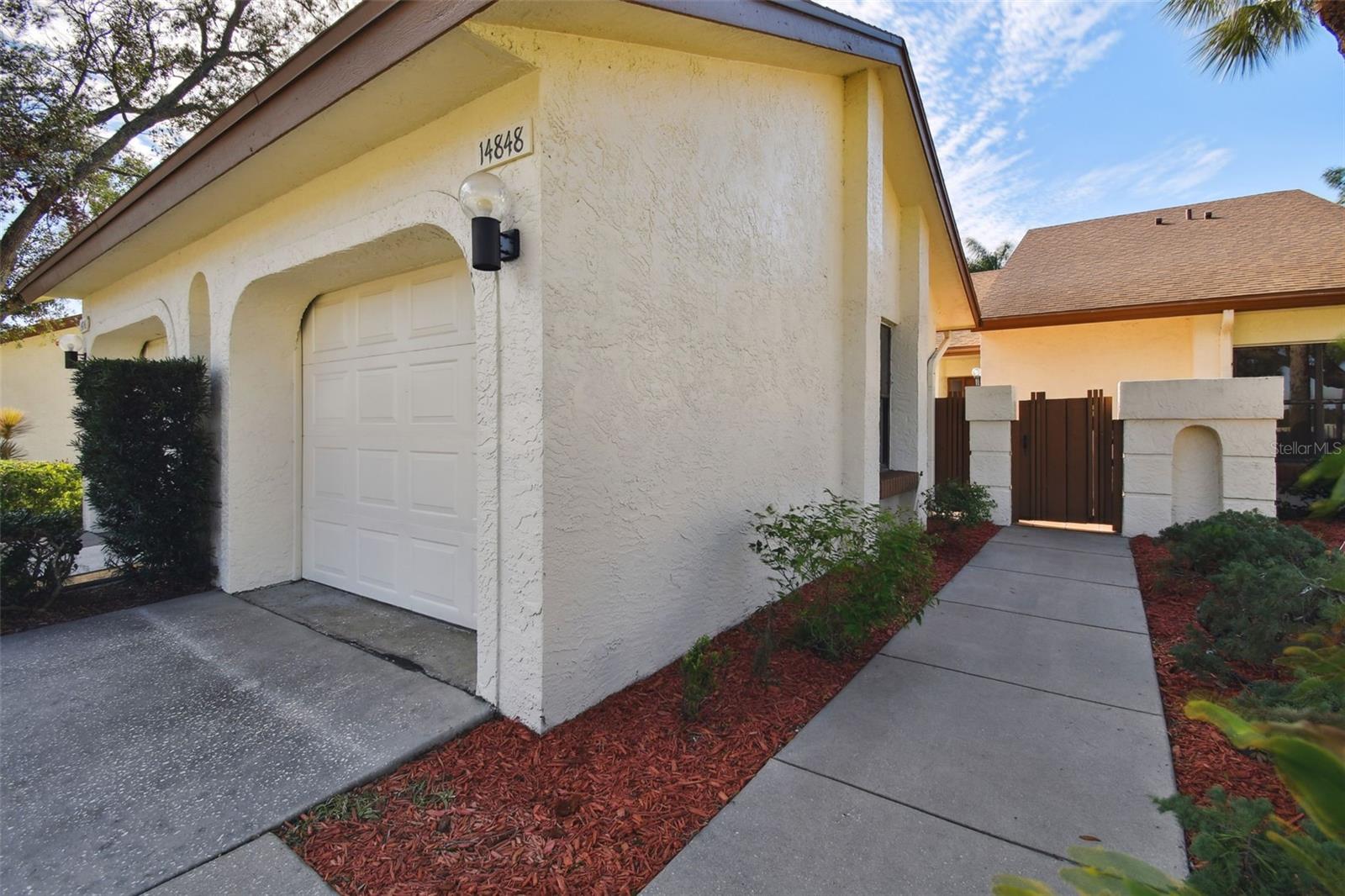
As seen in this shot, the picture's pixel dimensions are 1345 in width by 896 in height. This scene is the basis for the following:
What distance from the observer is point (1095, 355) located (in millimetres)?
11867

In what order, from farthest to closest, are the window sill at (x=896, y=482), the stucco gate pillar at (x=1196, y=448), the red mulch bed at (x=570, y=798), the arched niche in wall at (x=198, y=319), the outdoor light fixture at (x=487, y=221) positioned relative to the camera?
1. the stucco gate pillar at (x=1196, y=448)
2. the window sill at (x=896, y=482)
3. the arched niche in wall at (x=198, y=319)
4. the outdoor light fixture at (x=487, y=221)
5. the red mulch bed at (x=570, y=798)

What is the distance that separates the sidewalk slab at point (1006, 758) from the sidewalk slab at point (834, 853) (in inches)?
4.9

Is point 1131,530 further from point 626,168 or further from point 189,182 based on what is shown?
point 189,182

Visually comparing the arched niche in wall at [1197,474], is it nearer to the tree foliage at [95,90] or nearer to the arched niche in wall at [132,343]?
the arched niche in wall at [132,343]

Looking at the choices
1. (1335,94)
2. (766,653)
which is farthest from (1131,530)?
(766,653)

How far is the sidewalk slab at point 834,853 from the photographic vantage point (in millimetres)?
2125

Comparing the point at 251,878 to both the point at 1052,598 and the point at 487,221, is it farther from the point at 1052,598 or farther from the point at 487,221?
the point at 1052,598

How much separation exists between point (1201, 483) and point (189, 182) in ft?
34.1

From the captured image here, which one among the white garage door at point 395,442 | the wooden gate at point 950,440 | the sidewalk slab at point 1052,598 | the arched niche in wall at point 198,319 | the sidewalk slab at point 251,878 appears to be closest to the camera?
the sidewalk slab at point 251,878

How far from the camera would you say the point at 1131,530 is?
761 cm

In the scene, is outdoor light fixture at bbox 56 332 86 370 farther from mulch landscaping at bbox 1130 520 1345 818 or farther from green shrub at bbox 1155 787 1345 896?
mulch landscaping at bbox 1130 520 1345 818

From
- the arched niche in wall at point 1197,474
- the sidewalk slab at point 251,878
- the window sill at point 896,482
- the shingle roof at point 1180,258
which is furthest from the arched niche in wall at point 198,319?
the shingle roof at point 1180,258

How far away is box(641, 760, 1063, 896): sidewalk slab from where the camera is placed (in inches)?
83.7

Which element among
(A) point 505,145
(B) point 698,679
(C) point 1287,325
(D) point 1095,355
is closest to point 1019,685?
(B) point 698,679
